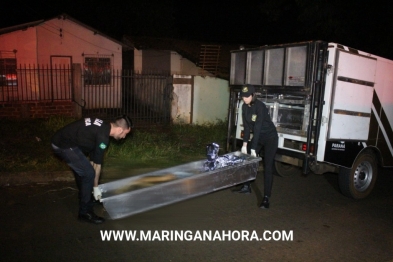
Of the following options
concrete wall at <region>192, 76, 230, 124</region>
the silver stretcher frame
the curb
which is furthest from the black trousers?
concrete wall at <region>192, 76, 230, 124</region>

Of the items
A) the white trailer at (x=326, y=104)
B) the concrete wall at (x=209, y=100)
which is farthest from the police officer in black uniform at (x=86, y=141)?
the concrete wall at (x=209, y=100)

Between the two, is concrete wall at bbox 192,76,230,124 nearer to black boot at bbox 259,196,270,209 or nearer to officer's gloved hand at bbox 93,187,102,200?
black boot at bbox 259,196,270,209

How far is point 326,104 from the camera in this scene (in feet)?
18.3

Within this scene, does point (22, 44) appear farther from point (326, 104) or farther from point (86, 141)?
point (326, 104)

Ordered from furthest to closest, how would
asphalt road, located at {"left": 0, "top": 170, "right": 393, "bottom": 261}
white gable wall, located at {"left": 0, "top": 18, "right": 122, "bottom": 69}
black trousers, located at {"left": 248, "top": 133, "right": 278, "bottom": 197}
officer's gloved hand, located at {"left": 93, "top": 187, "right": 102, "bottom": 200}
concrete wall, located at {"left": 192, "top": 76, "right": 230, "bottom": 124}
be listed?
1. white gable wall, located at {"left": 0, "top": 18, "right": 122, "bottom": 69}
2. concrete wall, located at {"left": 192, "top": 76, "right": 230, "bottom": 124}
3. black trousers, located at {"left": 248, "top": 133, "right": 278, "bottom": 197}
4. officer's gloved hand, located at {"left": 93, "top": 187, "right": 102, "bottom": 200}
5. asphalt road, located at {"left": 0, "top": 170, "right": 393, "bottom": 261}

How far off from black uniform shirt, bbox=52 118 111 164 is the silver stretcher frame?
666 millimetres

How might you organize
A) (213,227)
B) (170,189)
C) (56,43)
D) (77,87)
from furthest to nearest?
(56,43) < (77,87) < (213,227) < (170,189)

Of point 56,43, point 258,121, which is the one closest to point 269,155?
point 258,121

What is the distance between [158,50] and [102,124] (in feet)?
42.0

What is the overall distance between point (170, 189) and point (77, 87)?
8264 millimetres

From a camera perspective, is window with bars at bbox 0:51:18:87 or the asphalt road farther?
window with bars at bbox 0:51:18:87

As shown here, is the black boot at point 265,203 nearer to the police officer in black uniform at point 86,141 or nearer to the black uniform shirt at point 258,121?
the black uniform shirt at point 258,121

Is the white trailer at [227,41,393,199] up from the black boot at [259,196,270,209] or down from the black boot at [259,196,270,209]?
up

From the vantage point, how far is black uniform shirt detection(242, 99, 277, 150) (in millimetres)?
5523
